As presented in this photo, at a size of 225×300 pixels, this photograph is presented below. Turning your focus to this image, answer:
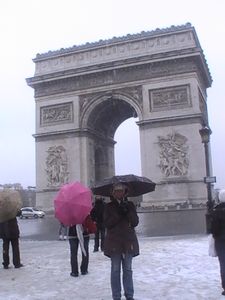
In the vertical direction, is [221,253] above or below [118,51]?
below

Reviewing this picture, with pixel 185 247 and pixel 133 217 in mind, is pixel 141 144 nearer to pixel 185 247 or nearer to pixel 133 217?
pixel 185 247

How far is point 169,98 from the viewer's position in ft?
114

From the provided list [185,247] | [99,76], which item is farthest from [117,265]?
[99,76]

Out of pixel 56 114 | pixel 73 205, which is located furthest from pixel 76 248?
pixel 56 114

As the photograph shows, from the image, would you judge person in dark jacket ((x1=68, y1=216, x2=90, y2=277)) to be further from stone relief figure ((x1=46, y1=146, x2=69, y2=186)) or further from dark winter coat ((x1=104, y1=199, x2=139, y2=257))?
stone relief figure ((x1=46, y1=146, x2=69, y2=186))

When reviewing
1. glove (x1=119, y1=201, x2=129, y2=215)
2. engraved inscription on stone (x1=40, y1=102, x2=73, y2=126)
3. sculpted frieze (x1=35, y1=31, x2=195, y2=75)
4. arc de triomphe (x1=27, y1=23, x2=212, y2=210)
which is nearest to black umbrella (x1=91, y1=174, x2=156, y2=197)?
glove (x1=119, y1=201, x2=129, y2=215)

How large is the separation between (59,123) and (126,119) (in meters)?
7.09

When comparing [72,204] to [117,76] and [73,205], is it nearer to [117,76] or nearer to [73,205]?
[73,205]

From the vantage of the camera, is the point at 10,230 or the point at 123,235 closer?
the point at 123,235

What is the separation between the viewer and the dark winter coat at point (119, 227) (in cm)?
604

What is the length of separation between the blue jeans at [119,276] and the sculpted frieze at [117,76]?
2964 centimetres

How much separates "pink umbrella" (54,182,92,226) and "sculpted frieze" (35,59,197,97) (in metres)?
28.0

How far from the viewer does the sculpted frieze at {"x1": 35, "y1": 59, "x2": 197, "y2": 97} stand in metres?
34.8

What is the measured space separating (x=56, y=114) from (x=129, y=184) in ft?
107
